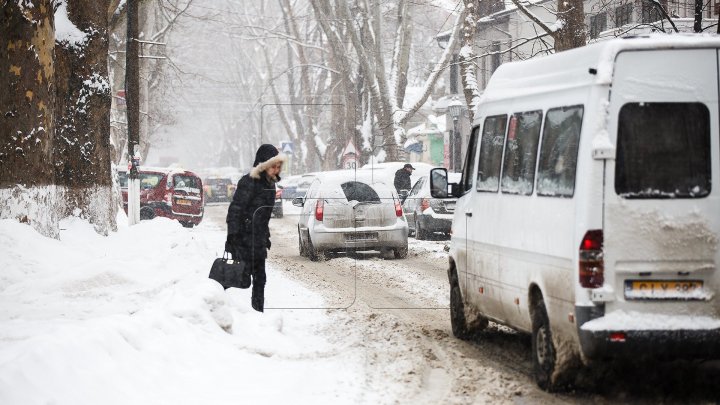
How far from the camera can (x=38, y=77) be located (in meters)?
14.6

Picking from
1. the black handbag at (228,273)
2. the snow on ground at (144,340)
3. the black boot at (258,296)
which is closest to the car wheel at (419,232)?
the snow on ground at (144,340)

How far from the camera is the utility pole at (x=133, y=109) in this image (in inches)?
1054

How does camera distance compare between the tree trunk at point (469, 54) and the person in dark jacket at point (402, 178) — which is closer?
the person in dark jacket at point (402, 178)

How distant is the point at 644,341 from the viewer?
785 centimetres

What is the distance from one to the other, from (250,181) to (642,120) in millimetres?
4792

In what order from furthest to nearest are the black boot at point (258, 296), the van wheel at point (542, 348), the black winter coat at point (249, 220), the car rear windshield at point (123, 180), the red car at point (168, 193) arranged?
1. the car rear windshield at point (123, 180)
2. the red car at point (168, 193)
3. the black boot at point (258, 296)
4. the black winter coat at point (249, 220)
5. the van wheel at point (542, 348)

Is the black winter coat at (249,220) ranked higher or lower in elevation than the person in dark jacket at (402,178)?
lower

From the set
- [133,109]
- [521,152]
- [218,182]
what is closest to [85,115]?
[133,109]

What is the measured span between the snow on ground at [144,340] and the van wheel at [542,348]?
136 cm

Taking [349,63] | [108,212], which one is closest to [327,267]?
[108,212]

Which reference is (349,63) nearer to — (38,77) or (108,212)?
(108,212)

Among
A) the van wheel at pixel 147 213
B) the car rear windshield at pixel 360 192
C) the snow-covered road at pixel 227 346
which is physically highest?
the car rear windshield at pixel 360 192

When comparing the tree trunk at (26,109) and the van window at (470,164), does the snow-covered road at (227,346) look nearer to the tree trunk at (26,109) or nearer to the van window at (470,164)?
the tree trunk at (26,109)

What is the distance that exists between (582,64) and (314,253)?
13208 mm
